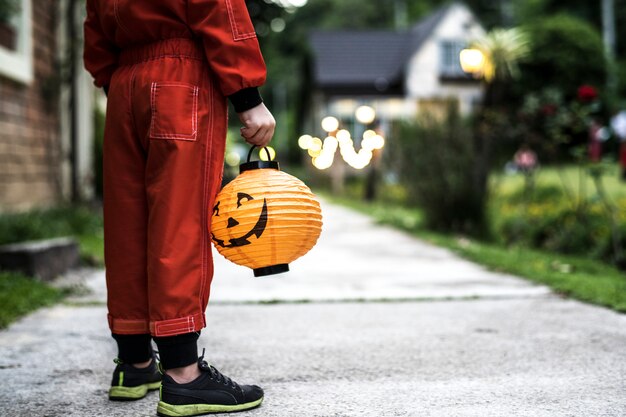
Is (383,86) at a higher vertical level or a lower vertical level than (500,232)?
higher

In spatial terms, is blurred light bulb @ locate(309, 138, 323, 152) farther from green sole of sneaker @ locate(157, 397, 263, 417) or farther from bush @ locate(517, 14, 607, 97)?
green sole of sneaker @ locate(157, 397, 263, 417)

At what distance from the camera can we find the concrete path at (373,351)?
8.57 feet

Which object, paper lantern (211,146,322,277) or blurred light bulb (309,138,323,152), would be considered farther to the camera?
blurred light bulb (309,138,323,152)

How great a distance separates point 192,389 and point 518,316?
225cm

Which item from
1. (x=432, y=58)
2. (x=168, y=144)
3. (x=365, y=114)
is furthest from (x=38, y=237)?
(x=432, y=58)

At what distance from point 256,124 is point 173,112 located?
0.27 m

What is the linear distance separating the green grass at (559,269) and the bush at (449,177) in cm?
31

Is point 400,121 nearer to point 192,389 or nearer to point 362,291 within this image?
point 362,291

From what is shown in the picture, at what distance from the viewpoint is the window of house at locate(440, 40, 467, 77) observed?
32.8m

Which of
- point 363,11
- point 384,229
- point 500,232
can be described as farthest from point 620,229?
point 363,11

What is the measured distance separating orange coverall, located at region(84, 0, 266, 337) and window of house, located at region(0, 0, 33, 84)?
5.19 m

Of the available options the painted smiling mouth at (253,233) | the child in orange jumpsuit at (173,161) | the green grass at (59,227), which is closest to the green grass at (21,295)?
the green grass at (59,227)

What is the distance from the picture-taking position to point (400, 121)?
14.7 meters

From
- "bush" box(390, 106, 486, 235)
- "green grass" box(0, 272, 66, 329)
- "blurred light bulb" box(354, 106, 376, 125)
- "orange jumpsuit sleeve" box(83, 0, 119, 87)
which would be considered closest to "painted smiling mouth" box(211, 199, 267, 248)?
"orange jumpsuit sleeve" box(83, 0, 119, 87)
